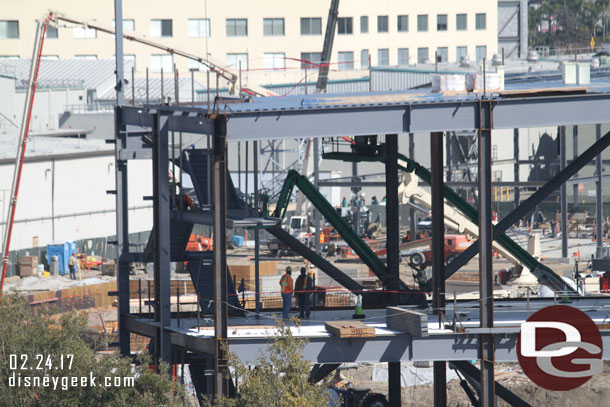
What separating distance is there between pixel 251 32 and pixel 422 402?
66851mm

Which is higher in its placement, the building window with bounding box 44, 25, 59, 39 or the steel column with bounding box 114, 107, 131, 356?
the building window with bounding box 44, 25, 59, 39

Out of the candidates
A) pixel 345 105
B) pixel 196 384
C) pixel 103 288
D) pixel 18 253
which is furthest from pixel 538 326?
pixel 18 253

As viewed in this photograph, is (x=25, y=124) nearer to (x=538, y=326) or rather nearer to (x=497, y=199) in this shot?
(x=538, y=326)

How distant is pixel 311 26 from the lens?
4028 inches

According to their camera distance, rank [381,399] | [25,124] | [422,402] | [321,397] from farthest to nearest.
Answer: [25,124] < [422,402] < [381,399] < [321,397]

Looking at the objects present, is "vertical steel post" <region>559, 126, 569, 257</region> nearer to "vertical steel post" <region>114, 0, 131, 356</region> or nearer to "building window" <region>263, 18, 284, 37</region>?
"vertical steel post" <region>114, 0, 131, 356</region>

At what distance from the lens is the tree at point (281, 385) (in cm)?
1950

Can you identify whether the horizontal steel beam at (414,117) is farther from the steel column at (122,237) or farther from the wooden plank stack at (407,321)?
the steel column at (122,237)

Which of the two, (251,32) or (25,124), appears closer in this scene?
(25,124)

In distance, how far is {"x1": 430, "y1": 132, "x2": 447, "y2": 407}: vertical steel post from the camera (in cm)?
2888

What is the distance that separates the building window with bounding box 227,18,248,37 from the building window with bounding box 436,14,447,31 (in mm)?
18867

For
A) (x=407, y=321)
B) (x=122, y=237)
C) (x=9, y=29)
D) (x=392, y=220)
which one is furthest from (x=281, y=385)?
(x=9, y=29)

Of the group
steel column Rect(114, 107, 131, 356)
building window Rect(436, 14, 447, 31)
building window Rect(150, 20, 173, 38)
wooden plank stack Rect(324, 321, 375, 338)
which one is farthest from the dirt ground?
building window Rect(436, 14, 447, 31)

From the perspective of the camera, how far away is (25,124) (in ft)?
136
